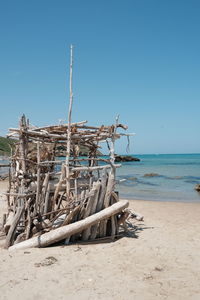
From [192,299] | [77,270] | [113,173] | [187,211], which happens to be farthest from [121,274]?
[187,211]

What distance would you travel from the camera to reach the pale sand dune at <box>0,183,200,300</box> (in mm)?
4586

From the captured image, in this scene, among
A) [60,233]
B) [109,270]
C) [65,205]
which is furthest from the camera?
[65,205]

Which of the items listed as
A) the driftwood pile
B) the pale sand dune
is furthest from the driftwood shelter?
the pale sand dune

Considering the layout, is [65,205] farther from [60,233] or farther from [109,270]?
[109,270]

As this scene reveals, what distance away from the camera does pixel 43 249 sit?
641 cm

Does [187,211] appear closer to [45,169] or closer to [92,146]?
[92,146]

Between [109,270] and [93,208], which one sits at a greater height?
[93,208]

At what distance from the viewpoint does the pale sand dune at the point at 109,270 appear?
4586mm

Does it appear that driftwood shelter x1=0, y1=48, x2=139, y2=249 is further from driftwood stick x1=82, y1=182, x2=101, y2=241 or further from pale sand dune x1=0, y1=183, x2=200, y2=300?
pale sand dune x1=0, y1=183, x2=200, y2=300

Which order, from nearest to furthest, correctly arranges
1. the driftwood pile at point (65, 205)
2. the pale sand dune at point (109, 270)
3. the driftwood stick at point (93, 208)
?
the pale sand dune at point (109, 270) < the driftwood pile at point (65, 205) < the driftwood stick at point (93, 208)

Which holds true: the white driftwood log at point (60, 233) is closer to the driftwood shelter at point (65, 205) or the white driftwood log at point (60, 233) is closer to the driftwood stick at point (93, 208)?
the driftwood shelter at point (65, 205)

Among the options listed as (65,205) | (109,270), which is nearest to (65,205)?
(65,205)

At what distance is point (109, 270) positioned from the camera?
5.50 metres

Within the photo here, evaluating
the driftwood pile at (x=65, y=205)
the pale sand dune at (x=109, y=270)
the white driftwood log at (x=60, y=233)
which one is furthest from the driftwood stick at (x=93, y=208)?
the pale sand dune at (x=109, y=270)
